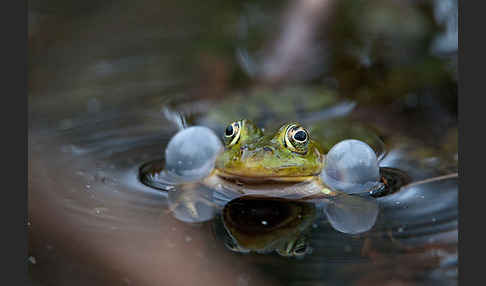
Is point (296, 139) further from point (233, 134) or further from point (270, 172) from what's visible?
point (233, 134)

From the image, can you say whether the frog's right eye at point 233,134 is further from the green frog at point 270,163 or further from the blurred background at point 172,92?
the blurred background at point 172,92

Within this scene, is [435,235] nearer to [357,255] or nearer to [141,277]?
[357,255]

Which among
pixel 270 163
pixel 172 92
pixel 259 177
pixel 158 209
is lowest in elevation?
pixel 158 209

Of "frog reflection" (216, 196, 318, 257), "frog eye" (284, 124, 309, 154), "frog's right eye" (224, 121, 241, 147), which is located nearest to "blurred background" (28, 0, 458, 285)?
"frog reflection" (216, 196, 318, 257)

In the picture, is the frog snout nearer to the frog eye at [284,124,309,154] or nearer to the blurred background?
the frog eye at [284,124,309,154]

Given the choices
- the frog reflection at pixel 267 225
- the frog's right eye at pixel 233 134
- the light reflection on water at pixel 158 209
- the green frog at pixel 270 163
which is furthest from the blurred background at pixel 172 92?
the frog's right eye at pixel 233 134

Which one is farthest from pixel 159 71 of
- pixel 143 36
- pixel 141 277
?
pixel 141 277

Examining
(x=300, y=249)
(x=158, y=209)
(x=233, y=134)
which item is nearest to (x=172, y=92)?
(x=233, y=134)
